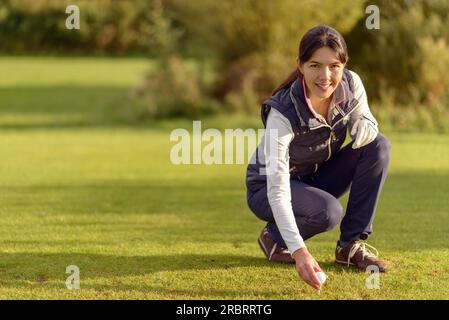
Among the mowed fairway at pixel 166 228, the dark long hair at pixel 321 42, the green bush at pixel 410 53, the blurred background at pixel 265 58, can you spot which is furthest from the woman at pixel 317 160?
the green bush at pixel 410 53

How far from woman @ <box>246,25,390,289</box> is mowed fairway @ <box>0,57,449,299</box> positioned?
337 mm

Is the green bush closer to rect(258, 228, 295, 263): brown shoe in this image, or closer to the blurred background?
the blurred background

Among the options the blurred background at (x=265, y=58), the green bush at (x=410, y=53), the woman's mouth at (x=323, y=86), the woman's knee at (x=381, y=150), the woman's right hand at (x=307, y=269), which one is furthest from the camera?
the blurred background at (x=265, y=58)

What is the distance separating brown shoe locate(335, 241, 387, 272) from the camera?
227 inches

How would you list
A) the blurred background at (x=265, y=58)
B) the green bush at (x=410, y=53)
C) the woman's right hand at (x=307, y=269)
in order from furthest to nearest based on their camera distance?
the blurred background at (x=265, y=58) → the green bush at (x=410, y=53) → the woman's right hand at (x=307, y=269)

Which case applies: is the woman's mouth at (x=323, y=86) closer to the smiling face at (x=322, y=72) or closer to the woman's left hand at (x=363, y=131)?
the smiling face at (x=322, y=72)

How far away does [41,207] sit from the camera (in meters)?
8.44

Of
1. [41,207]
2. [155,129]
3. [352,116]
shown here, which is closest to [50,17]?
[155,129]

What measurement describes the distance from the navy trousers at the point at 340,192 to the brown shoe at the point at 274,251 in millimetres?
45

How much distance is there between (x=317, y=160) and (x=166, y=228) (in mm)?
2049

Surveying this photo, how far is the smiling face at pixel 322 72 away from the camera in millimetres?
5145

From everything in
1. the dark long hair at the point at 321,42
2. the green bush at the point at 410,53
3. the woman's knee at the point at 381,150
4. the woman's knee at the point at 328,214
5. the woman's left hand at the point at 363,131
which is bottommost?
the woman's knee at the point at 328,214

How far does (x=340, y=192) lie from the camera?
19.7 ft

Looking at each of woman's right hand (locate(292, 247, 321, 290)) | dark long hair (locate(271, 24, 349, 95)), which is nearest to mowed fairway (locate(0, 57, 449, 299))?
woman's right hand (locate(292, 247, 321, 290))
